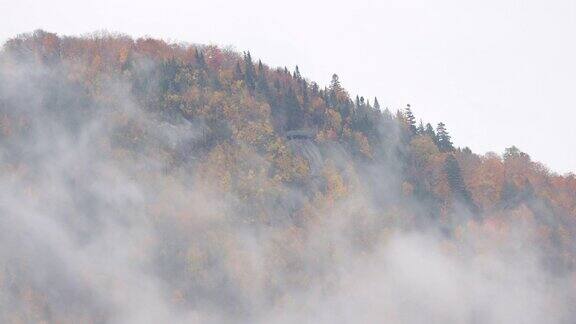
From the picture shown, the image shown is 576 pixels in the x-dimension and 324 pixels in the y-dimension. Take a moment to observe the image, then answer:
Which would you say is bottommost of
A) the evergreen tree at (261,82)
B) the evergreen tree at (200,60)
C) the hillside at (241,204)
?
the hillside at (241,204)

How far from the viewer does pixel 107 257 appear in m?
131

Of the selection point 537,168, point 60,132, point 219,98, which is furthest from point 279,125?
point 537,168

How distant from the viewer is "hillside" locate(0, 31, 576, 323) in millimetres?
128750

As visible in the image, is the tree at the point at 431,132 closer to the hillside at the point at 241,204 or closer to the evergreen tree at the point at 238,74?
the hillside at the point at 241,204

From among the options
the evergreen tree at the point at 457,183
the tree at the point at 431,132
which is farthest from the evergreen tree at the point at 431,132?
the evergreen tree at the point at 457,183

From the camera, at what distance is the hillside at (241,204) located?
129 metres

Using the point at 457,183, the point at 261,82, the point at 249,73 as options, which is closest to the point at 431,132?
the point at 457,183

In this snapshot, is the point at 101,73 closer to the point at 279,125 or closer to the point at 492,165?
the point at 279,125

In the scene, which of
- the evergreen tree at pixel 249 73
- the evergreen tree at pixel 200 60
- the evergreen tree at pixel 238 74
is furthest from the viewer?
the evergreen tree at pixel 238 74

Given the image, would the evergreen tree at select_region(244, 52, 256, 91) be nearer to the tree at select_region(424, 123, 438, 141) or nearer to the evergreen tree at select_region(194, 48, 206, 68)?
the evergreen tree at select_region(194, 48, 206, 68)

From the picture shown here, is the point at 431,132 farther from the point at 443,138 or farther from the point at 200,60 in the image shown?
the point at 200,60

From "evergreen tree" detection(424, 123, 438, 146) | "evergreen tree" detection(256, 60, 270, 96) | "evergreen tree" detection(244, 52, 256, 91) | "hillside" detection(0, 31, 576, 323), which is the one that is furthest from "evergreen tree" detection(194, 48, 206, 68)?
"evergreen tree" detection(424, 123, 438, 146)

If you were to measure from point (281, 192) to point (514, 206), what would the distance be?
37.4 metres

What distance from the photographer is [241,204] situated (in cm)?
14112
